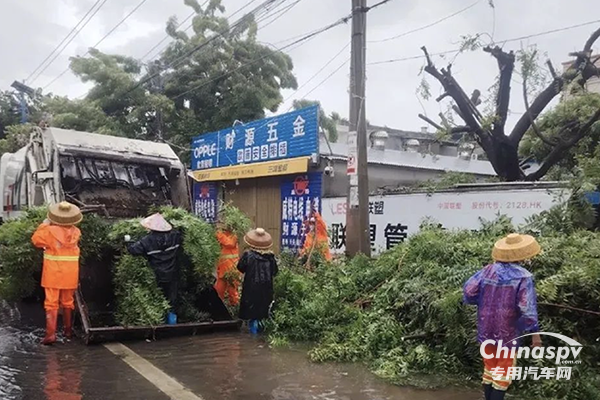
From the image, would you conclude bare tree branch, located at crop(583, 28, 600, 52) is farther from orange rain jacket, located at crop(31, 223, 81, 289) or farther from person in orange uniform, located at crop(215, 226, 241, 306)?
orange rain jacket, located at crop(31, 223, 81, 289)

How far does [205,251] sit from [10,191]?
21.6ft

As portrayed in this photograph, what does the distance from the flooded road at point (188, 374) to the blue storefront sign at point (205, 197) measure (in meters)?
10.6

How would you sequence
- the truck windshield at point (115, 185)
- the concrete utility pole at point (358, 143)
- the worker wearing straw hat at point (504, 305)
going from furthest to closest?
the truck windshield at point (115, 185) < the concrete utility pole at point (358, 143) < the worker wearing straw hat at point (504, 305)

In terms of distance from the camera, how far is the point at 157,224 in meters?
6.91

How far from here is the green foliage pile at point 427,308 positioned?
4.99 meters

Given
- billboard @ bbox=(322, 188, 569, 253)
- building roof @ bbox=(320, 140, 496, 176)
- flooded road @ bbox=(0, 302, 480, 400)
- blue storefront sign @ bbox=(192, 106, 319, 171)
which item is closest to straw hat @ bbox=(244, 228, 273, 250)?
flooded road @ bbox=(0, 302, 480, 400)

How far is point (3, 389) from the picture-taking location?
4758mm

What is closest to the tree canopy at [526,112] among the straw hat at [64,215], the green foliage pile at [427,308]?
the green foliage pile at [427,308]

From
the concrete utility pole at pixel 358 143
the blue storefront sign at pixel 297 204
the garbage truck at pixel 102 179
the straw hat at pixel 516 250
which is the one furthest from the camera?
the blue storefront sign at pixel 297 204

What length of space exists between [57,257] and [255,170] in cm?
838

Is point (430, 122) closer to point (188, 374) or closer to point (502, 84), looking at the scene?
point (502, 84)

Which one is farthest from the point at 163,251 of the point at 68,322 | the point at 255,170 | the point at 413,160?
the point at 413,160

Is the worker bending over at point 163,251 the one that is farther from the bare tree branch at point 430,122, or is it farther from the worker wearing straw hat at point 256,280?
the bare tree branch at point 430,122

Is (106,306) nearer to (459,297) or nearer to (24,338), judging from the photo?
(24,338)
